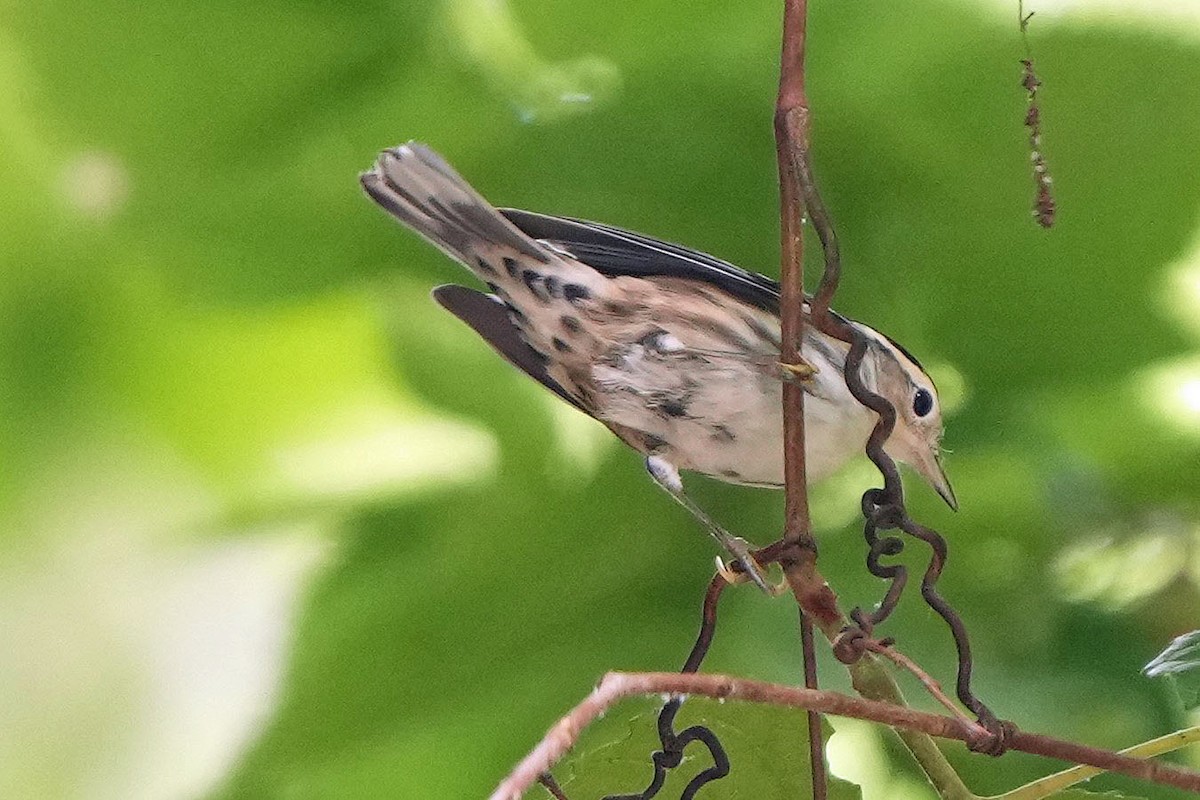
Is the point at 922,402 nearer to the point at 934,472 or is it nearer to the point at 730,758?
the point at 934,472

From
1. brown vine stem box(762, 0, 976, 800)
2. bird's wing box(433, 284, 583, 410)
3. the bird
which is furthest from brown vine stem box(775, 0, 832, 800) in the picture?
bird's wing box(433, 284, 583, 410)

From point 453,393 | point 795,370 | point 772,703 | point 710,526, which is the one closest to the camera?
point 772,703

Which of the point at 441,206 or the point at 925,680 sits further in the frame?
the point at 441,206

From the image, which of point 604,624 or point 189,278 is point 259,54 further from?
point 604,624

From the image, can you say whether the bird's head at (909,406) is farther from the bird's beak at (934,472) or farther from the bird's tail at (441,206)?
the bird's tail at (441,206)

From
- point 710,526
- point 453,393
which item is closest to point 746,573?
point 710,526

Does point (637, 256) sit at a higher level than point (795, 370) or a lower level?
higher
